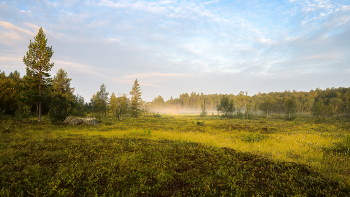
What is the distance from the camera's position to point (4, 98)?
31094 millimetres

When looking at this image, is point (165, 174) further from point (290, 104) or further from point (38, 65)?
point (290, 104)

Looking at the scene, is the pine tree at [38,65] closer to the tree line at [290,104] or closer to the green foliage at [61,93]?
the green foliage at [61,93]

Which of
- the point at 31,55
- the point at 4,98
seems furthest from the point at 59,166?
the point at 4,98

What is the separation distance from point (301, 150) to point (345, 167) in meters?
3.33

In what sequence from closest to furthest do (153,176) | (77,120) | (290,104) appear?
(153,176), (77,120), (290,104)

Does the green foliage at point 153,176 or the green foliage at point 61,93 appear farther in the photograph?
the green foliage at point 61,93

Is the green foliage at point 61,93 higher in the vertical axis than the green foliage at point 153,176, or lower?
higher

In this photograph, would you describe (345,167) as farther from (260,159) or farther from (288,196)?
(288,196)

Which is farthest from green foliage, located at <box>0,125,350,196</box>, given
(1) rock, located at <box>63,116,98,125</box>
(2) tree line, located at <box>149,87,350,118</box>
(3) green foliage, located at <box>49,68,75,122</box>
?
(2) tree line, located at <box>149,87,350,118</box>

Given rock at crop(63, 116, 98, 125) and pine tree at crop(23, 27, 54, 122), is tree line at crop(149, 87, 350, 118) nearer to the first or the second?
rock at crop(63, 116, 98, 125)

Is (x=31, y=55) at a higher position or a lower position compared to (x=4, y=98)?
higher

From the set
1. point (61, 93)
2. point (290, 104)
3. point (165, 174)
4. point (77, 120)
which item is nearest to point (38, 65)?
point (77, 120)

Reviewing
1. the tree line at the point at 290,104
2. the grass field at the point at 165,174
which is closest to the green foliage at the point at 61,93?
the grass field at the point at 165,174

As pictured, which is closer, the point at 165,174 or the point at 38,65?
the point at 165,174
